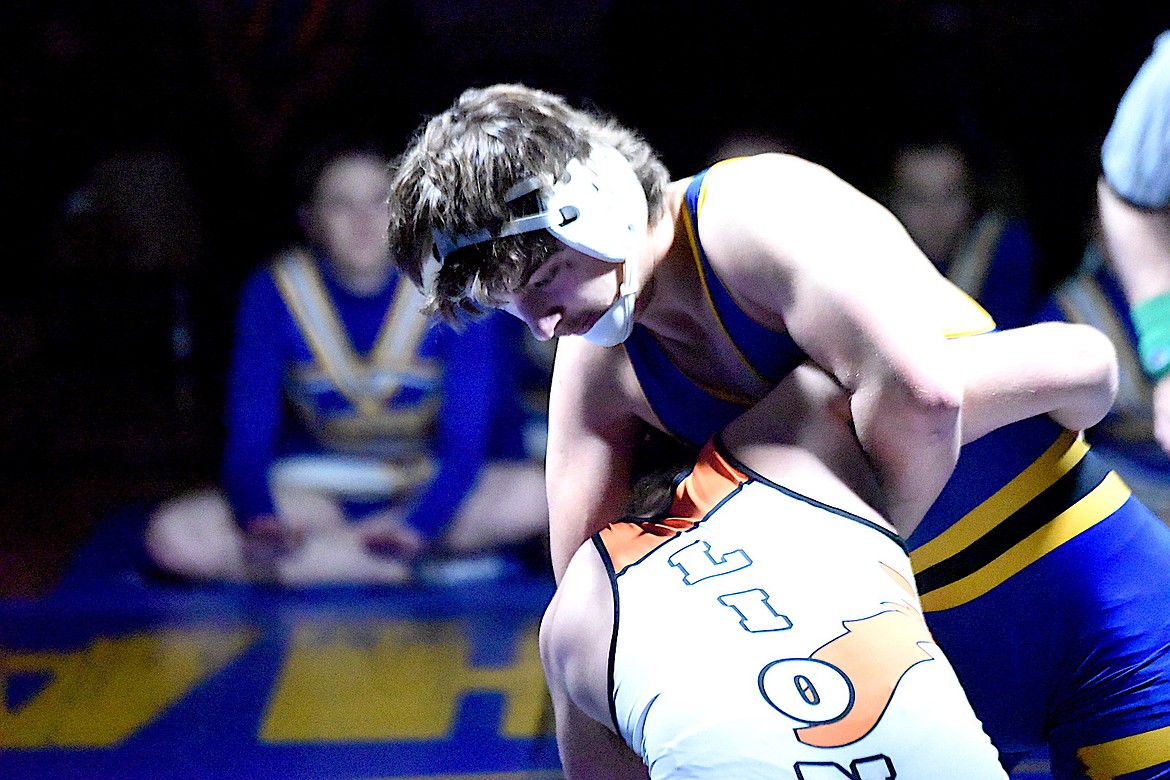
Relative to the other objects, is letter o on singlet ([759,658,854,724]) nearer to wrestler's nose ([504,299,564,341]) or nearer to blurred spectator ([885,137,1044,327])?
wrestler's nose ([504,299,564,341])

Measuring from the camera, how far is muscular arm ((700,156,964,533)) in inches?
41.6

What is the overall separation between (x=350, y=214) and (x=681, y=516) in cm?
231

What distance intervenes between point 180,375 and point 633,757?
2532 mm

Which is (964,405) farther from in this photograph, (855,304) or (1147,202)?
(1147,202)

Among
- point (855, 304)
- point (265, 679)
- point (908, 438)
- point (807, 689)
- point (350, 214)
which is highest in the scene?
point (855, 304)

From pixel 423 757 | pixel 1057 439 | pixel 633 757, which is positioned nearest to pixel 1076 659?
pixel 1057 439

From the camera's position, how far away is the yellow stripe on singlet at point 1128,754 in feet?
4.05

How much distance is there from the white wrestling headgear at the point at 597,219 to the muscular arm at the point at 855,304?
10 centimetres

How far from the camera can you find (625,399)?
1.41 m

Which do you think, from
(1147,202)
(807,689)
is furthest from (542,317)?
(1147,202)

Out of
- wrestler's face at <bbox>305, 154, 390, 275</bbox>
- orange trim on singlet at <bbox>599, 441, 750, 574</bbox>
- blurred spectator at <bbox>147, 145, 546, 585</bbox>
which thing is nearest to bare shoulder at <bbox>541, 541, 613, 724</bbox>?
orange trim on singlet at <bbox>599, 441, 750, 574</bbox>

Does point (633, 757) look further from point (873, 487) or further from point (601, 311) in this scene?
point (601, 311)

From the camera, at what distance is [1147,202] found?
5.60 feet

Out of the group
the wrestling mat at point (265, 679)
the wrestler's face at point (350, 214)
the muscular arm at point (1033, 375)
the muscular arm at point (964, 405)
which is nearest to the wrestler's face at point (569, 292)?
the muscular arm at point (964, 405)
